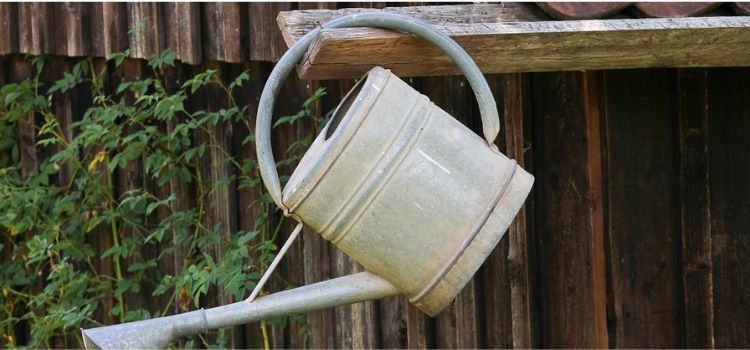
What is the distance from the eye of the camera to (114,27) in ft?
14.7

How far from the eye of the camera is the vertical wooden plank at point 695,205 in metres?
2.93

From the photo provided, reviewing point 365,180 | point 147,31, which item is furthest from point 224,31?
point 365,180

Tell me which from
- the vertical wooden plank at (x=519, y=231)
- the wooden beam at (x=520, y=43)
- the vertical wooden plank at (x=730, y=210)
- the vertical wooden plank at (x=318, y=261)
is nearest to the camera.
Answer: the wooden beam at (x=520, y=43)

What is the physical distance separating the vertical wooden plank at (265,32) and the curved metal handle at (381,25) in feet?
4.67

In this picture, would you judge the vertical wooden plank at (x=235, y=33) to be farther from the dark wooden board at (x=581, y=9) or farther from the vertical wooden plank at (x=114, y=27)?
the dark wooden board at (x=581, y=9)

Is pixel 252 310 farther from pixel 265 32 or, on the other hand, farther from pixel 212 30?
pixel 212 30

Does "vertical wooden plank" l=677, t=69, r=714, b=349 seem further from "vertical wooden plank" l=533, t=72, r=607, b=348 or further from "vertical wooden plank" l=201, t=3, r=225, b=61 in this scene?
"vertical wooden plank" l=201, t=3, r=225, b=61

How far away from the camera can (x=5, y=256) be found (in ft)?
16.7

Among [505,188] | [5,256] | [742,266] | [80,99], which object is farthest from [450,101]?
[5,256]

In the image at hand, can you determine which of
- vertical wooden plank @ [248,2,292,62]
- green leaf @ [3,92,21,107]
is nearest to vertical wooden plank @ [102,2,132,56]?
green leaf @ [3,92,21,107]

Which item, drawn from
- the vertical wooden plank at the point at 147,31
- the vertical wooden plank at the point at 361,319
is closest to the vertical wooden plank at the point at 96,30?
the vertical wooden plank at the point at 147,31

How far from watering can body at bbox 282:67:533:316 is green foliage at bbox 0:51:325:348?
4.90 feet

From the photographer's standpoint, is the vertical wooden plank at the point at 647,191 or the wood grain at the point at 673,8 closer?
the wood grain at the point at 673,8

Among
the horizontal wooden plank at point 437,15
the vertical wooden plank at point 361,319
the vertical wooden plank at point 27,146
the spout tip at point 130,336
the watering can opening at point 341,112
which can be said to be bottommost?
the vertical wooden plank at point 361,319
